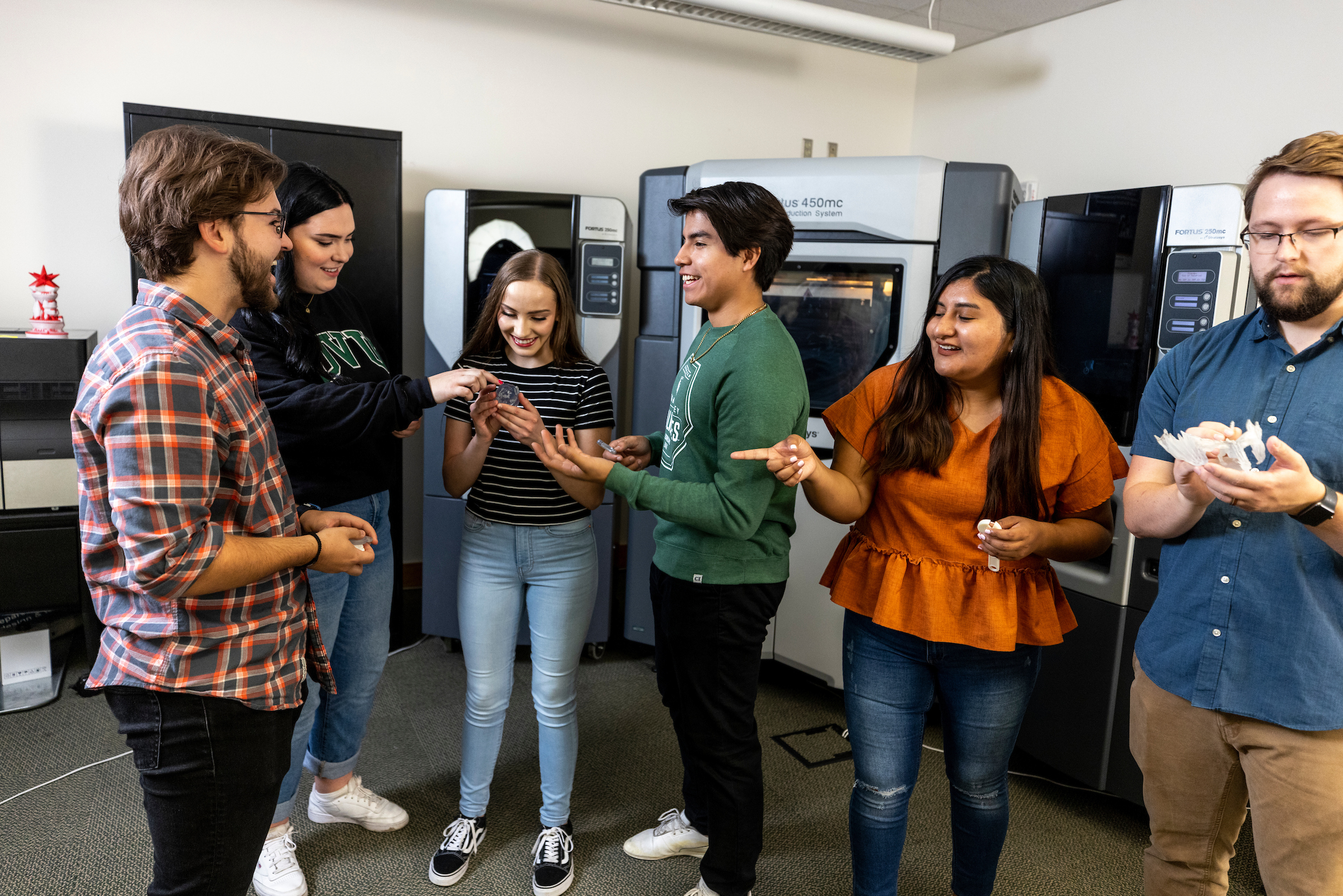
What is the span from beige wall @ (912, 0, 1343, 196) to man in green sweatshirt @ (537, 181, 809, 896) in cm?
223

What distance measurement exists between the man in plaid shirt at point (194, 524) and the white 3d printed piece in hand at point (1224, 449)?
1.18 m

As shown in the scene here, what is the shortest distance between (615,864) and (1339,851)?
1.38 metres

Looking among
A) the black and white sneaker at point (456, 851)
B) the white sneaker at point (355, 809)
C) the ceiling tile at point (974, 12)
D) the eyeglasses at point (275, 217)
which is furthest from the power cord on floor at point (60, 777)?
the ceiling tile at point (974, 12)

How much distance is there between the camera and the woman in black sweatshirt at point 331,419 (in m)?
1.61

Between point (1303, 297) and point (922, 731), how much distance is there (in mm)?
897

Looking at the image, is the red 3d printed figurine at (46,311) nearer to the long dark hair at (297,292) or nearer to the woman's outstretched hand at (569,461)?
the long dark hair at (297,292)

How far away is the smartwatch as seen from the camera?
42.9 inches

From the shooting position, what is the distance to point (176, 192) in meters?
1.14

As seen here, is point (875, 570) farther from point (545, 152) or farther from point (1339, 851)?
point (545, 152)

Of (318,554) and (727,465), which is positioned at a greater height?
(727,465)

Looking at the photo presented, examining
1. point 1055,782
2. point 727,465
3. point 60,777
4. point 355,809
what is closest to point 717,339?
point 727,465

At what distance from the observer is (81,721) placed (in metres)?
2.55

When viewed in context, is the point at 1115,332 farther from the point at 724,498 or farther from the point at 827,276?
the point at 724,498

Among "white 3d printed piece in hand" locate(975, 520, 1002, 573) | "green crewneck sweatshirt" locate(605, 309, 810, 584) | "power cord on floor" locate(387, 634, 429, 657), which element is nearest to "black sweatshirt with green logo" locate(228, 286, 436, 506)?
"green crewneck sweatshirt" locate(605, 309, 810, 584)
